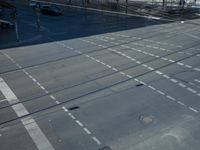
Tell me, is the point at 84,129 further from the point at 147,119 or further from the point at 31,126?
the point at 147,119

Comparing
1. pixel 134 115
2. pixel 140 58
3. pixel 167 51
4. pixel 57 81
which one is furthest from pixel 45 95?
pixel 167 51

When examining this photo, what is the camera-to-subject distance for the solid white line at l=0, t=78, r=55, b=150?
11.0 m

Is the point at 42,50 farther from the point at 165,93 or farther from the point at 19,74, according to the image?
the point at 165,93

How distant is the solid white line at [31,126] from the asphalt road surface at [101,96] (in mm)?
42

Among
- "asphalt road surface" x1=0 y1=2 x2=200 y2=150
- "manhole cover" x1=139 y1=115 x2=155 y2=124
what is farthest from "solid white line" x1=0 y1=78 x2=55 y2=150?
"manhole cover" x1=139 y1=115 x2=155 y2=124

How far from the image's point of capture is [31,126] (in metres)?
12.3

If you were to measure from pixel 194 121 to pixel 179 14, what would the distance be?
45141mm

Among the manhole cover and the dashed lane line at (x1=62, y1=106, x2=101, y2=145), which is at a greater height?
the manhole cover

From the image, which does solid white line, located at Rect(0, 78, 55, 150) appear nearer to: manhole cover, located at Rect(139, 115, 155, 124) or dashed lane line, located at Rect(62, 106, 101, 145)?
dashed lane line, located at Rect(62, 106, 101, 145)

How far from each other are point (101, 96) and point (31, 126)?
4678mm

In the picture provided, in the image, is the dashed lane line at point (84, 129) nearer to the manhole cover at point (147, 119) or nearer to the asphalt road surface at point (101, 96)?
the asphalt road surface at point (101, 96)

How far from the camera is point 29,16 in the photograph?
51500mm

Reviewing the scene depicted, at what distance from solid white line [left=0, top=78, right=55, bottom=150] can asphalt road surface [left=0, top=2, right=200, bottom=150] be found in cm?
4

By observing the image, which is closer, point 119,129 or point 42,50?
point 119,129
